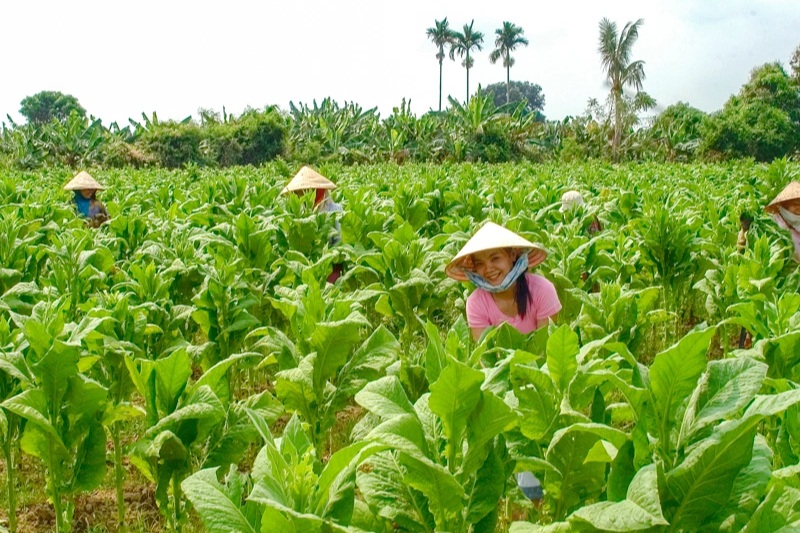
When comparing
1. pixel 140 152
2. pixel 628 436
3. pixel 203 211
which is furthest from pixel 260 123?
pixel 628 436

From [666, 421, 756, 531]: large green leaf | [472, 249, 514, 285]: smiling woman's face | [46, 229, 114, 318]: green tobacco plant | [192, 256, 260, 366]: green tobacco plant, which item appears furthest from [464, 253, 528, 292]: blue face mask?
[46, 229, 114, 318]: green tobacco plant

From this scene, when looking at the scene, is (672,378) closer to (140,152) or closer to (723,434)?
(723,434)

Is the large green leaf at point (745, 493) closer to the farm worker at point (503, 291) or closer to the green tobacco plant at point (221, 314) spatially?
the farm worker at point (503, 291)

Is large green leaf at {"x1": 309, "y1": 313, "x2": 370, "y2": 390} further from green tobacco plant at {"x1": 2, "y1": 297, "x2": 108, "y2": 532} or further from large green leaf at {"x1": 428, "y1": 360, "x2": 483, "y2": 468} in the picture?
large green leaf at {"x1": 428, "y1": 360, "x2": 483, "y2": 468}

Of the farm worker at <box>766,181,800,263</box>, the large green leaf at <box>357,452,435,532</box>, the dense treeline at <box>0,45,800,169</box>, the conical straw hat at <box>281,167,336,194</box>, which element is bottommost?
the large green leaf at <box>357,452,435,532</box>

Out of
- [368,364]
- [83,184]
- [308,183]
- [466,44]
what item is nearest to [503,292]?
[368,364]

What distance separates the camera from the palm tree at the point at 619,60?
44000 mm

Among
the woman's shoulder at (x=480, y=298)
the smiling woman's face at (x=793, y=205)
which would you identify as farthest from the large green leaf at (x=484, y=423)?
the smiling woman's face at (x=793, y=205)

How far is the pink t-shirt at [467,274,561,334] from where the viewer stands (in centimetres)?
398

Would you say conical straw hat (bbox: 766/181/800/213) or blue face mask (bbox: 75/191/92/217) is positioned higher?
blue face mask (bbox: 75/191/92/217)

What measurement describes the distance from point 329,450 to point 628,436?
2875 mm

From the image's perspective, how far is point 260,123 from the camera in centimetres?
3741

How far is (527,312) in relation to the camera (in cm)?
399

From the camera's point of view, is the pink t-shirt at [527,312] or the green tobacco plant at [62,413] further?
the pink t-shirt at [527,312]
